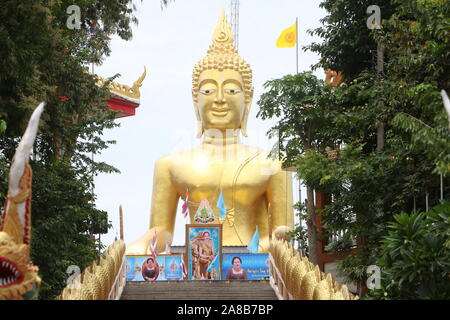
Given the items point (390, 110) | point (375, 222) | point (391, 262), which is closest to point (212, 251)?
point (375, 222)

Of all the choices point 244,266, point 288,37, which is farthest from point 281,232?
point 288,37

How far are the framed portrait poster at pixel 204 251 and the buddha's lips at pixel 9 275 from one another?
31.6 ft

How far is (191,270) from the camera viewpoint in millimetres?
17422

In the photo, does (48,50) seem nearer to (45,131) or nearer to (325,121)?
(45,131)

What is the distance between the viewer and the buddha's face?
2142 centimetres

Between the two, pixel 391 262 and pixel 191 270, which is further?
pixel 191 270

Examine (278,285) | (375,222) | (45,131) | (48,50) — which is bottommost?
(278,285)

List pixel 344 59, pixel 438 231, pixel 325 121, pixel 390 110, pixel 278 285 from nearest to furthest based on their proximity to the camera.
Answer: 1. pixel 438 231
2. pixel 278 285
3. pixel 390 110
4. pixel 325 121
5. pixel 344 59

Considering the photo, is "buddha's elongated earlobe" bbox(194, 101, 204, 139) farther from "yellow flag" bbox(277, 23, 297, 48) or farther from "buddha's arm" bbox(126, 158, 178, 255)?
"yellow flag" bbox(277, 23, 297, 48)

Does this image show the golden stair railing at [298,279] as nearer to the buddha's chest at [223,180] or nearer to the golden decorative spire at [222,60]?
the buddha's chest at [223,180]

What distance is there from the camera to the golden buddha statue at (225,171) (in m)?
21.1

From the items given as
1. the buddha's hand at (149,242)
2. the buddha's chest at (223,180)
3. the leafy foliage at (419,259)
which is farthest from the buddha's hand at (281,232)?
the leafy foliage at (419,259)

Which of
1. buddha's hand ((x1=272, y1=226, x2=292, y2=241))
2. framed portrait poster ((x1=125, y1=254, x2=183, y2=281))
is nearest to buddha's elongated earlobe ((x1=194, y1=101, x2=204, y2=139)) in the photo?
buddha's hand ((x1=272, y1=226, x2=292, y2=241))

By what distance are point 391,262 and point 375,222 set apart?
12.8 ft
